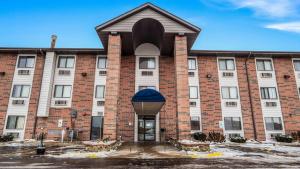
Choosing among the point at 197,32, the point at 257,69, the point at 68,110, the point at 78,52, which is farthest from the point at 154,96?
the point at 257,69

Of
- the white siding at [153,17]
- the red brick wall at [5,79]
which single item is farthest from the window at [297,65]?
the red brick wall at [5,79]

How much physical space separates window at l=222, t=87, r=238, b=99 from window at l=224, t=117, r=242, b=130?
2158 millimetres

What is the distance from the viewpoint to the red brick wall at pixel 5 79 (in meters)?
19.1

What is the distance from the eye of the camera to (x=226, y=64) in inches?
837

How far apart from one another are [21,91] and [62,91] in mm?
3943

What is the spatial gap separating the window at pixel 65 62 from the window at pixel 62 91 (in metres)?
2.16

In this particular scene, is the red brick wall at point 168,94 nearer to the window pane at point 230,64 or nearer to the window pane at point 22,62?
the window pane at point 230,64

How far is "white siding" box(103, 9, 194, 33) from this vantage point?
15.9 metres

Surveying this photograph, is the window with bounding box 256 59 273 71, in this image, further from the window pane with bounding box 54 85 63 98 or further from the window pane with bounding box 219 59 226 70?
the window pane with bounding box 54 85 63 98

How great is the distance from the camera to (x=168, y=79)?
65.9 ft

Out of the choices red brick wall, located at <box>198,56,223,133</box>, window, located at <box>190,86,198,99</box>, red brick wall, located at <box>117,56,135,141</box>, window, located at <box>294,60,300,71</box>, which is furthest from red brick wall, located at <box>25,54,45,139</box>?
window, located at <box>294,60,300,71</box>

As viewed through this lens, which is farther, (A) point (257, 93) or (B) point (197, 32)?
(A) point (257, 93)

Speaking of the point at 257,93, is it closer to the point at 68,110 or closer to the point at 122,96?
the point at 122,96

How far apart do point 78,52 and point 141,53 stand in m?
6.62
